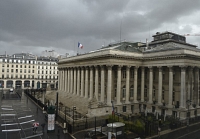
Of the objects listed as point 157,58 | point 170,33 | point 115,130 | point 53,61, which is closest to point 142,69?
point 157,58

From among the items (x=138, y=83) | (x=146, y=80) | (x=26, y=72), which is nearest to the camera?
(x=146, y=80)

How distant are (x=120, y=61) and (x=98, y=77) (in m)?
8.09

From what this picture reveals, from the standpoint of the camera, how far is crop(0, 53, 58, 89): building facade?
85.2m

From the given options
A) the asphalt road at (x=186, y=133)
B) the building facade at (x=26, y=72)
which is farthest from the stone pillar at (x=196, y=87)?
the building facade at (x=26, y=72)

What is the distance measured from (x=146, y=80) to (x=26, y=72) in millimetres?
72116

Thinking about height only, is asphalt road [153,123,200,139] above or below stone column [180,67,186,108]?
below

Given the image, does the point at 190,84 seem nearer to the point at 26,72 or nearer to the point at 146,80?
the point at 146,80

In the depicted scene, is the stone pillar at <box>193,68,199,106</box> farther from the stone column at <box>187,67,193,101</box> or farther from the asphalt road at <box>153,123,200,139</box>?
the asphalt road at <box>153,123,200,139</box>

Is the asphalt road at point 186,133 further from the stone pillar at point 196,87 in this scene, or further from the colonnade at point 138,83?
the stone pillar at point 196,87

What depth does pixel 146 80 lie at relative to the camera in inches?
1565

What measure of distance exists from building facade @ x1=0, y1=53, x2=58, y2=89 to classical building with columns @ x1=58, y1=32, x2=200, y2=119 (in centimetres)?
5813

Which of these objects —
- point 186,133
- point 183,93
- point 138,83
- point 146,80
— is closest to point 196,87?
point 183,93

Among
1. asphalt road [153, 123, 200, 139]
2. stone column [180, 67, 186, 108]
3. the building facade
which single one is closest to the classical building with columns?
stone column [180, 67, 186, 108]

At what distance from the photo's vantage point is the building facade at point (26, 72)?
85188 millimetres
